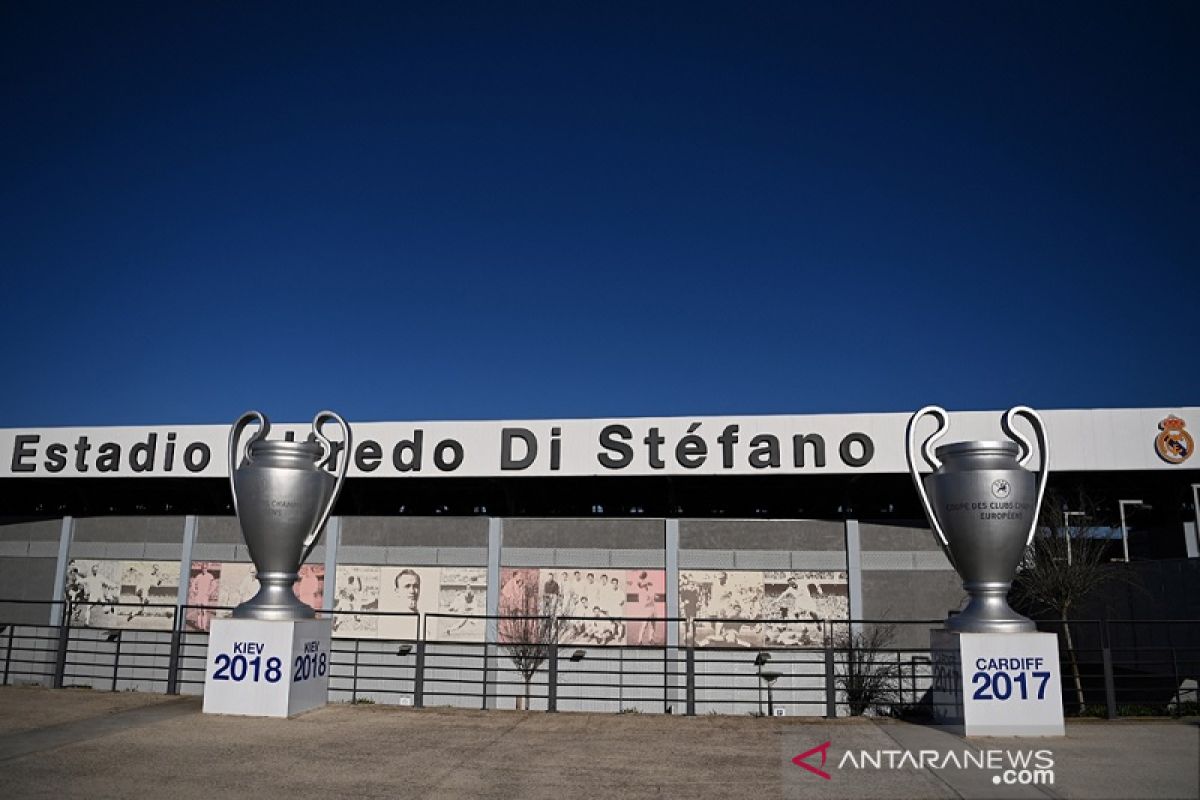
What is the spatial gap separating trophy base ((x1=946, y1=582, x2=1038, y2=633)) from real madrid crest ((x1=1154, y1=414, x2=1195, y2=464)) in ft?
40.9

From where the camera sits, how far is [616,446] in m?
20.2

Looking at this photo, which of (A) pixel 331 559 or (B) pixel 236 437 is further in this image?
(A) pixel 331 559

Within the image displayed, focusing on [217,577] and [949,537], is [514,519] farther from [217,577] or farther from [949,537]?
[949,537]

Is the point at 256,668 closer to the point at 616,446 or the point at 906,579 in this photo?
the point at 616,446

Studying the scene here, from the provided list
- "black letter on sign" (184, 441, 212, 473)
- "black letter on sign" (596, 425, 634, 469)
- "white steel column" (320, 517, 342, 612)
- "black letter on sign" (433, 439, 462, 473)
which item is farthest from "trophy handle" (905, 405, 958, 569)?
"black letter on sign" (184, 441, 212, 473)

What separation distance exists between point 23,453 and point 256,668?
1789 centimetres

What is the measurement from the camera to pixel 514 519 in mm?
21625

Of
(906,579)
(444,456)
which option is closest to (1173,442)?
(906,579)

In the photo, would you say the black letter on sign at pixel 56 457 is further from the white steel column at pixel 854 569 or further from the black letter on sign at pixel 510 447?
the white steel column at pixel 854 569

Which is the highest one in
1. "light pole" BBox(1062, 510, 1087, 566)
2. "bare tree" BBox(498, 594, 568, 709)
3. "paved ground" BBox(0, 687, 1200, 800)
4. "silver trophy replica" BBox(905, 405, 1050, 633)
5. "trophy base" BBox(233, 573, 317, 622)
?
"light pole" BBox(1062, 510, 1087, 566)

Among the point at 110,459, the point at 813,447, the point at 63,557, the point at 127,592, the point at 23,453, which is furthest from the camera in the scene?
the point at 63,557

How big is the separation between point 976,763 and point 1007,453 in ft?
10.4

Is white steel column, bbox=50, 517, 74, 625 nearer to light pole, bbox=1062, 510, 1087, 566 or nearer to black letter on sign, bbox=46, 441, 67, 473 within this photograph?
black letter on sign, bbox=46, 441, 67, 473

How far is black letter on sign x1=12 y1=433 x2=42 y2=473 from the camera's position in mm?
23125
